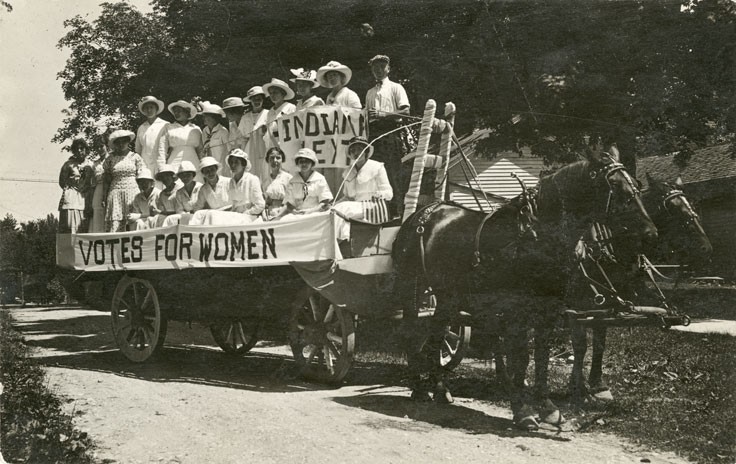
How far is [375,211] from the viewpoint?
8750mm

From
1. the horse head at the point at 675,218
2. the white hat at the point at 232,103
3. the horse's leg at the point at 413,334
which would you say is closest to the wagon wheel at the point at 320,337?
the horse's leg at the point at 413,334

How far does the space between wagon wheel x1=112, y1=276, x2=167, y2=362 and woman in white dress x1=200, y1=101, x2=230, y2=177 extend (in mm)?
2182

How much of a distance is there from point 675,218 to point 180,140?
6986 mm

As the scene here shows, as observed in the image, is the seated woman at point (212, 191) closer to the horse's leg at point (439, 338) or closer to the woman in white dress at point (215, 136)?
the woman in white dress at point (215, 136)

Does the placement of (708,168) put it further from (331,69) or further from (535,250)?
(535,250)

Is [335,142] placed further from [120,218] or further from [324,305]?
[120,218]

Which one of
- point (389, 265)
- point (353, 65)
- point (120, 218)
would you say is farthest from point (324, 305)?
point (353, 65)

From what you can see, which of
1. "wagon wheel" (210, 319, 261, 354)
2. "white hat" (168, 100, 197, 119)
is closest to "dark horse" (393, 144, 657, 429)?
"wagon wheel" (210, 319, 261, 354)

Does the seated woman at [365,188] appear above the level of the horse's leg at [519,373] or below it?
above

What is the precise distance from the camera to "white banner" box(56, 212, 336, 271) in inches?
318

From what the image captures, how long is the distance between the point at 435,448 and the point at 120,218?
6274 mm

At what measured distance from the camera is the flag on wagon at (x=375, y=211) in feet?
28.5

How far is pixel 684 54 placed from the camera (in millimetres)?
11391

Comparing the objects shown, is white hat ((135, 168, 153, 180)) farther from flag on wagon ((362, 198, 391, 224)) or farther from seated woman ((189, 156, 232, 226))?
flag on wagon ((362, 198, 391, 224))
